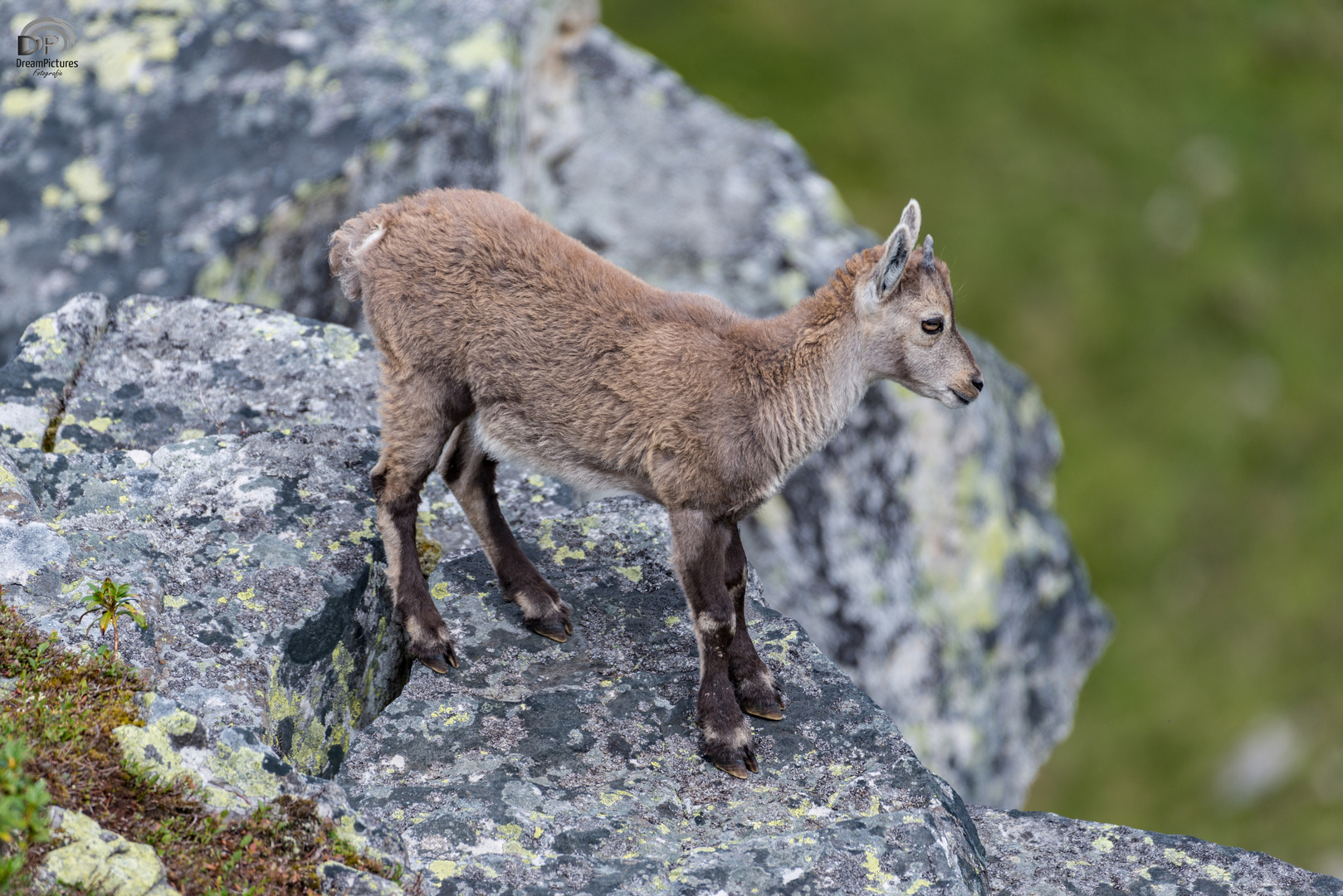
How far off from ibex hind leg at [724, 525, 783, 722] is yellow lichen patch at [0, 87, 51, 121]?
7.29 meters

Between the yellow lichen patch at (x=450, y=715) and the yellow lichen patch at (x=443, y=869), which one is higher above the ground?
the yellow lichen patch at (x=443, y=869)

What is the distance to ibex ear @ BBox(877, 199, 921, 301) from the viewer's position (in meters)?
7.13

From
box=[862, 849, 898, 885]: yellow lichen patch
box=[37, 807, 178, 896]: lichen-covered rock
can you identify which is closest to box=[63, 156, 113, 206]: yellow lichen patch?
box=[37, 807, 178, 896]: lichen-covered rock

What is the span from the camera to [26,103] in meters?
10.7

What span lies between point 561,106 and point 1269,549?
12.2 m

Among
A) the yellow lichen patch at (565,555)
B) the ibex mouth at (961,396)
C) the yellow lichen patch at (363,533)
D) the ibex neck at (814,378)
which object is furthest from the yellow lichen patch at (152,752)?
the ibex mouth at (961,396)

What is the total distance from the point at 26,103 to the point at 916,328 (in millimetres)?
7988

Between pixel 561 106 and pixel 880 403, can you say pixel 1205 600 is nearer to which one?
pixel 880 403

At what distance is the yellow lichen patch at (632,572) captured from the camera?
834 centimetres

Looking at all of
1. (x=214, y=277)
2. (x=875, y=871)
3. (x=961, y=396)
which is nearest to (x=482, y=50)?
(x=214, y=277)

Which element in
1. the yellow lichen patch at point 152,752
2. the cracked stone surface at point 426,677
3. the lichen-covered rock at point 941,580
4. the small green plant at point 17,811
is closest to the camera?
the small green plant at point 17,811

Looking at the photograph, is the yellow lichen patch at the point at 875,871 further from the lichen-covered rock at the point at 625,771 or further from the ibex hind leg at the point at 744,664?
the ibex hind leg at the point at 744,664

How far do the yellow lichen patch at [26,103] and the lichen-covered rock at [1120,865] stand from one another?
9425 millimetres

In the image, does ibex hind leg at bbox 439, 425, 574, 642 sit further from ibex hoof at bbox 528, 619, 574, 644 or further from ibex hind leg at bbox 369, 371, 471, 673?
ibex hind leg at bbox 369, 371, 471, 673
